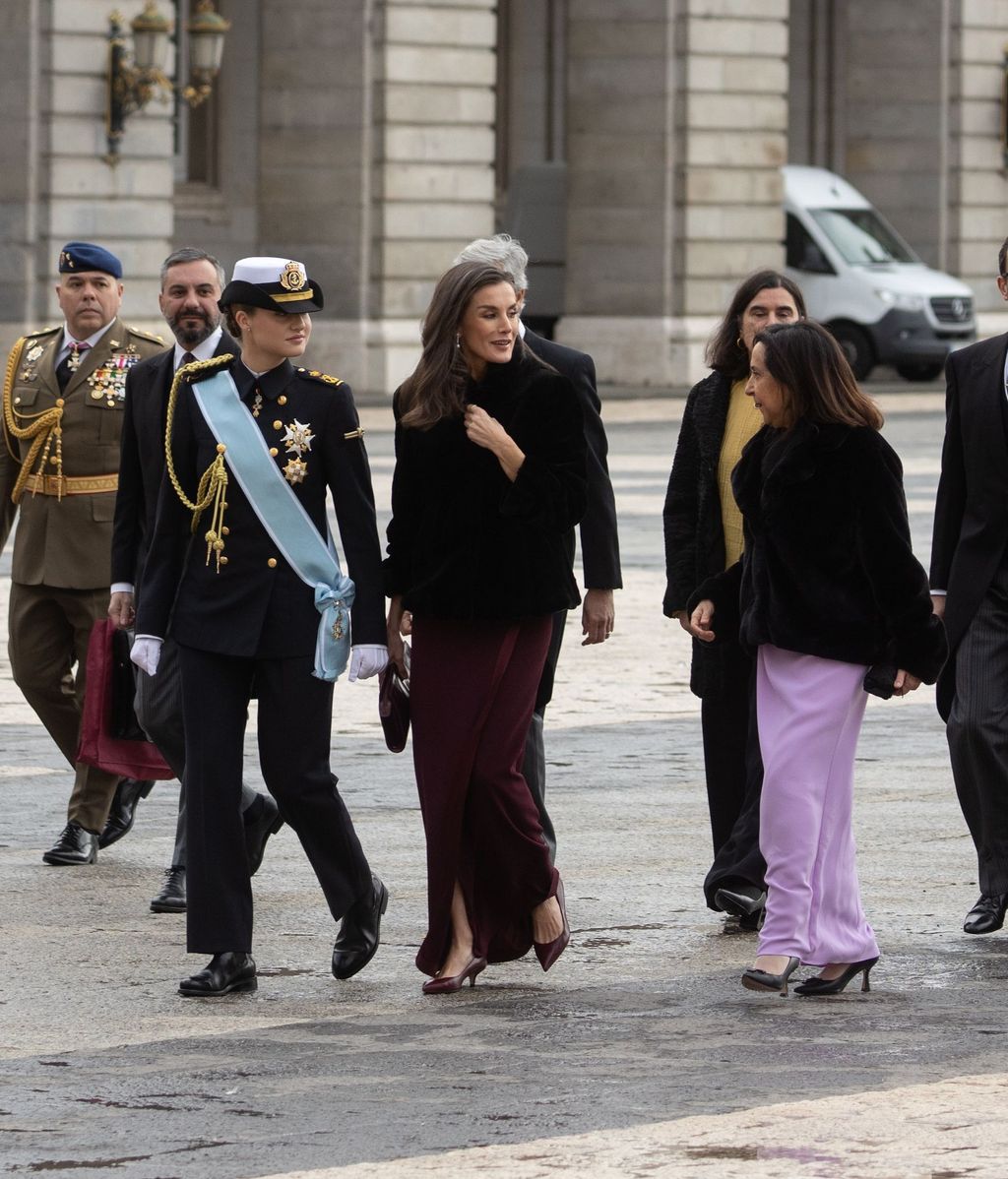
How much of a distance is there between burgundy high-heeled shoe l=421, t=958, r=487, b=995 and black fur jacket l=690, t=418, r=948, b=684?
967 millimetres

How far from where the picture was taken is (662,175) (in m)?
37.0

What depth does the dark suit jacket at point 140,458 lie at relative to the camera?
7.60 meters

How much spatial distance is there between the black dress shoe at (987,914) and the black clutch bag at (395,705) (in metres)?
1.53

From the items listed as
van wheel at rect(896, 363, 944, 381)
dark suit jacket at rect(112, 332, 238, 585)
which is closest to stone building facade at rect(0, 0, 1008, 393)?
van wheel at rect(896, 363, 944, 381)

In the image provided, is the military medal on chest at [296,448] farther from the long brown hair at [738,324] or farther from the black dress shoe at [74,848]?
the black dress shoe at [74,848]

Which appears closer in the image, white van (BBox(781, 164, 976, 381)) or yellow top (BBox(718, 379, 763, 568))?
yellow top (BBox(718, 379, 763, 568))

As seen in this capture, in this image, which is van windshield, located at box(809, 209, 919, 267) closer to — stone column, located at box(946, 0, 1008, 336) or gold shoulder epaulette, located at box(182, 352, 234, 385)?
stone column, located at box(946, 0, 1008, 336)

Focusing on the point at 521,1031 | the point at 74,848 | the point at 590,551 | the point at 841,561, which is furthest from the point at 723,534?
the point at 74,848

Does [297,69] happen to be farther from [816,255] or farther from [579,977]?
[579,977]

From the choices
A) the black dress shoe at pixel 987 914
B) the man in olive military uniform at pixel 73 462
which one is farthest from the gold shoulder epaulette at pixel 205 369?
the black dress shoe at pixel 987 914

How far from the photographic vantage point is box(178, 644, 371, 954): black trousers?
7.18 metres

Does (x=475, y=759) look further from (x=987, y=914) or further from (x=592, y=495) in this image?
(x=987, y=914)

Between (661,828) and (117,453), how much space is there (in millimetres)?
1949

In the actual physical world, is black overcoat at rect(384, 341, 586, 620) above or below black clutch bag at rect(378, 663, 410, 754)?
Answer: above
